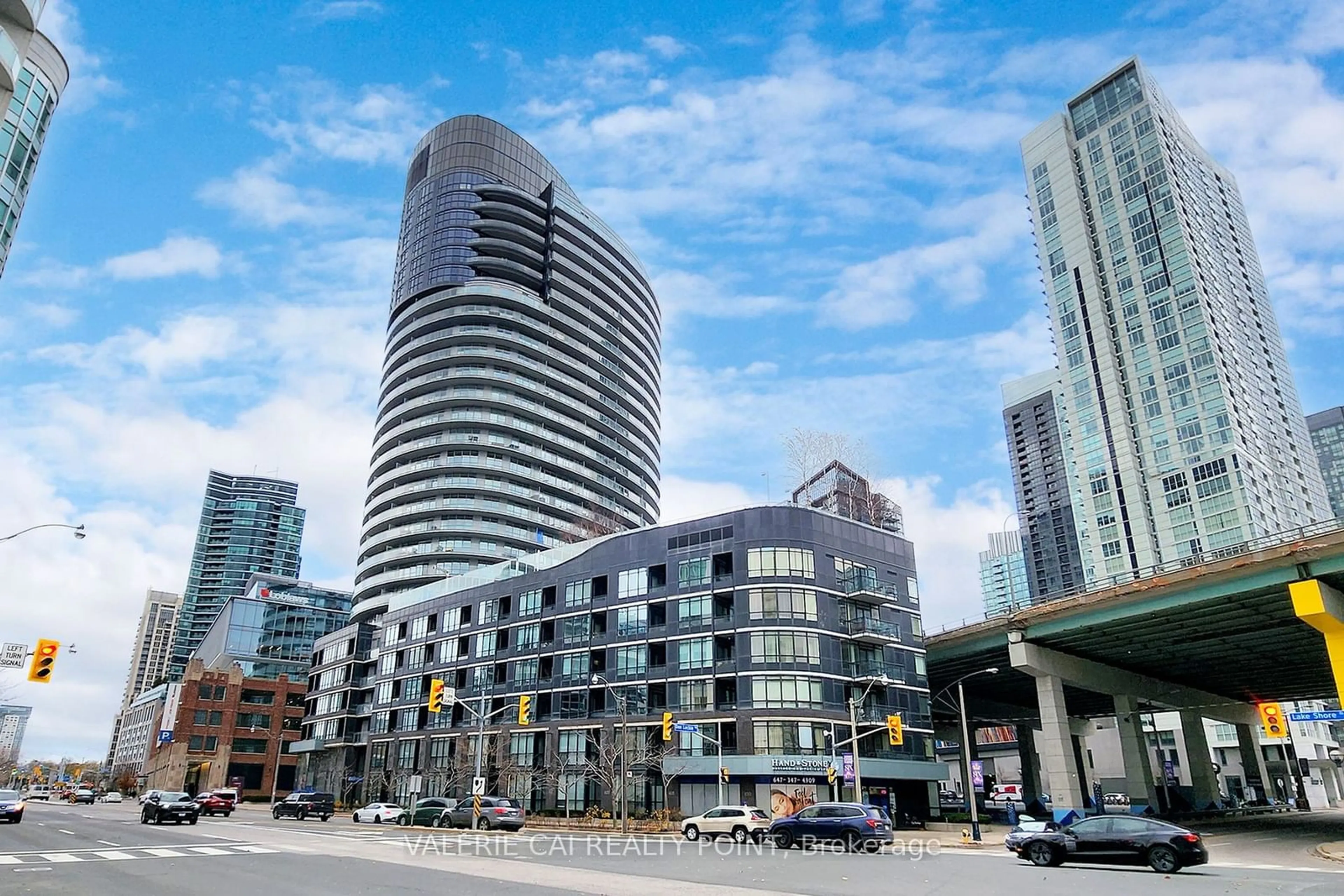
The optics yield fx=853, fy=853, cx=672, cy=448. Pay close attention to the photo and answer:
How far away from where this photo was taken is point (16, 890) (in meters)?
16.5

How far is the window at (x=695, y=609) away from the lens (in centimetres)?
6384

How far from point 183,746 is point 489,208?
90.8 m

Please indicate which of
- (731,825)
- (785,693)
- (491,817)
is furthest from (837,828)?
(785,693)

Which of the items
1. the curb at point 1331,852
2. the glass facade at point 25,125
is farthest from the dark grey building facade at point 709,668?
the glass facade at point 25,125

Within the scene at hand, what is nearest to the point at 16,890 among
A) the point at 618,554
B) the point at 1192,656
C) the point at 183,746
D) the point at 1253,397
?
the point at 618,554

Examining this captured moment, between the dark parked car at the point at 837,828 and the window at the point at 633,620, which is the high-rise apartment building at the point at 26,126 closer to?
the window at the point at 633,620

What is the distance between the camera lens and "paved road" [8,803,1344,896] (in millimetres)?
17594

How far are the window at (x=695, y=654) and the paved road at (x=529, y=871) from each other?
27.9m

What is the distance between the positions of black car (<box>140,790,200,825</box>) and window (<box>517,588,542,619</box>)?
35565 millimetres

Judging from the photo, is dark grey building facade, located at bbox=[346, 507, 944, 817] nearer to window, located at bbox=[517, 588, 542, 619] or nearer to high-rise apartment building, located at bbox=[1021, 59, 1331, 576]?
window, located at bbox=[517, 588, 542, 619]

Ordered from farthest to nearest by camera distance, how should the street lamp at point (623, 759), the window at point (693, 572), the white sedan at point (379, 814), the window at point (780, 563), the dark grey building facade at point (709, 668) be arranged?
the window at point (693, 572), the window at point (780, 563), the dark grey building facade at point (709, 668), the white sedan at point (379, 814), the street lamp at point (623, 759)

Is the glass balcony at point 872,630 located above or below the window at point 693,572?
below

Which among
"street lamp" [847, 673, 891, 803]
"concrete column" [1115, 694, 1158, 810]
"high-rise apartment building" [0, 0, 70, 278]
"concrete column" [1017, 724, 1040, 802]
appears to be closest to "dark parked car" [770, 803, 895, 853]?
"street lamp" [847, 673, 891, 803]

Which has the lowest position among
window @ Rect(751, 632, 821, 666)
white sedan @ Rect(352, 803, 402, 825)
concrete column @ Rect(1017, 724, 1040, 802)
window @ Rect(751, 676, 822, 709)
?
white sedan @ Rect(352, 803, 402, 825)
